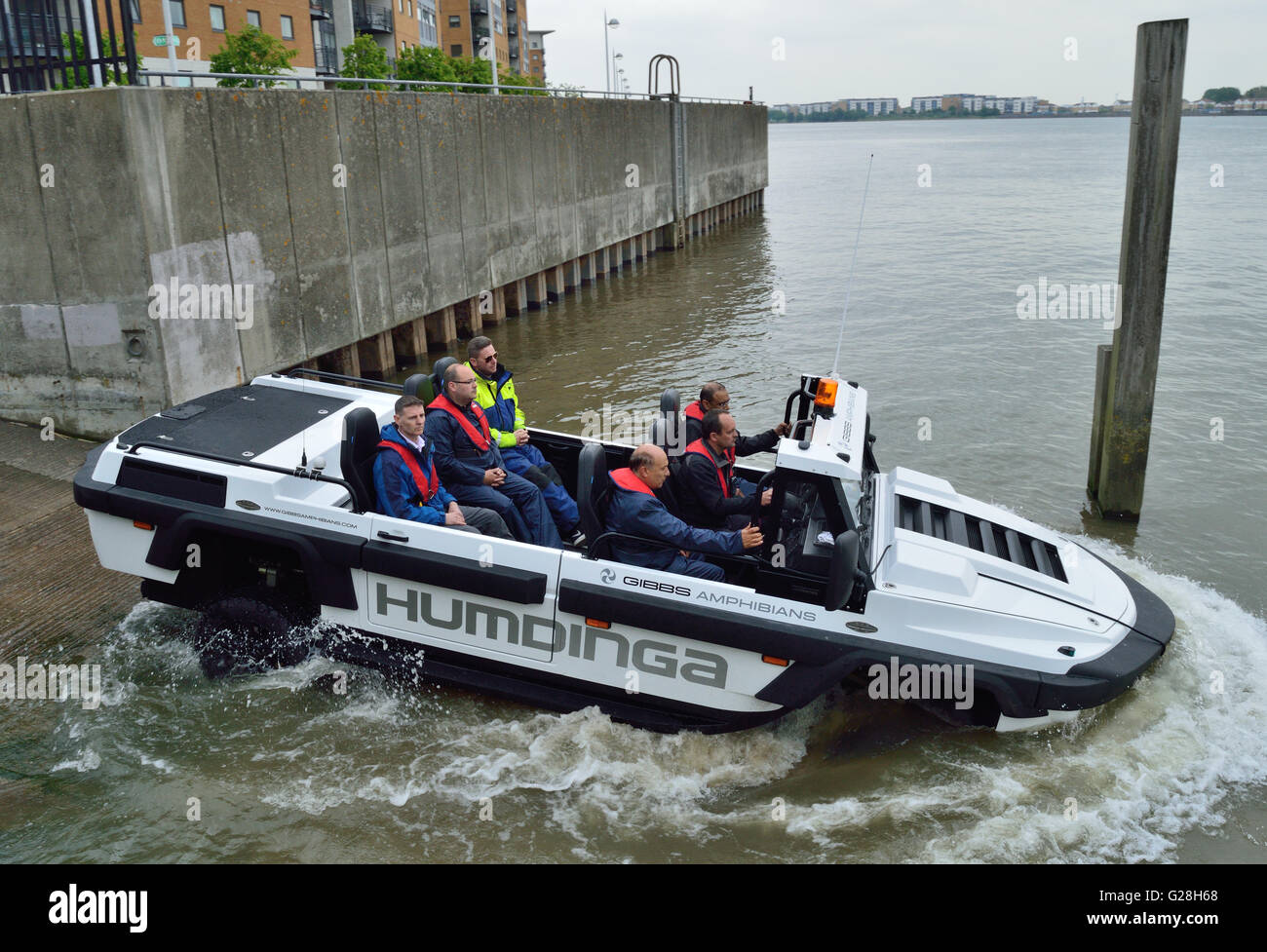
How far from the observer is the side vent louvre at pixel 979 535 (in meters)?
6.46

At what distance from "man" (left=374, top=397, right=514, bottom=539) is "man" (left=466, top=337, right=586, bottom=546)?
816mm

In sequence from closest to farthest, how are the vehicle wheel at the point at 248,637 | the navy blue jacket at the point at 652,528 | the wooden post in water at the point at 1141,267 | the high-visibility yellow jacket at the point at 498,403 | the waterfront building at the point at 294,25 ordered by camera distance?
1. the navy blue jacket at the point at 652,528
2. the vehicle wheel at the point at 248,637
3. the high-visibility yellow jacket at the point at 498,403
4. the wooden post in water at the point at 1141,267
5. the waterfront building at the point at 294,25

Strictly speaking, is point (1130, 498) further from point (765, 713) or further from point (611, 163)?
point (611, 163)

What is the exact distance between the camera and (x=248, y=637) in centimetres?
648

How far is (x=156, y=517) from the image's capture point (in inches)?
247

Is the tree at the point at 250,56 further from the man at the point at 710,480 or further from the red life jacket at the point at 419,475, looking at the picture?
the man at the point at 710,480

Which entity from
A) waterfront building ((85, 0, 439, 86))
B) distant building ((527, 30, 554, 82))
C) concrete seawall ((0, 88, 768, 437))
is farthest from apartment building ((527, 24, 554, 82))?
concrete seawall ((0, 88, 768, 437))

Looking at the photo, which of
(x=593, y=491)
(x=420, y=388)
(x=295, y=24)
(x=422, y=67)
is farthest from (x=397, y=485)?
(x=295, y=24)

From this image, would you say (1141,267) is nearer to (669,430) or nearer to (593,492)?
(669,430)

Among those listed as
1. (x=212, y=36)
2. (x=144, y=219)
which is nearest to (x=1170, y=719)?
(x=144, y=219)

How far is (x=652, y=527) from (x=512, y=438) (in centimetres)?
199

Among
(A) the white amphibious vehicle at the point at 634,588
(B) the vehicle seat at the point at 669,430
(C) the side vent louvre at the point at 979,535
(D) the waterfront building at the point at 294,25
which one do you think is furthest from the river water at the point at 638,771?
(D) the waterfront building at the point at 294,25

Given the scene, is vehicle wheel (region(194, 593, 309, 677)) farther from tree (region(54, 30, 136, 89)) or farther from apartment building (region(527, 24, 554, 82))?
apartment building (region(527, 24, 554, 82))
